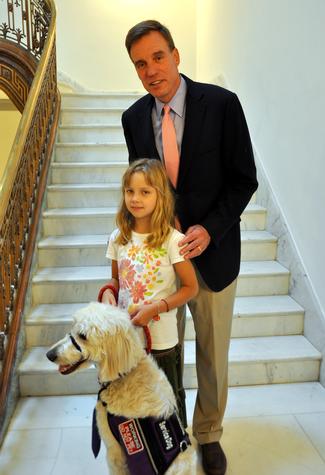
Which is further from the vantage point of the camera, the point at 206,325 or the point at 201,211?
A: the point at 206,325

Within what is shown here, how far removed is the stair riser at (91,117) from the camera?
14.5ft

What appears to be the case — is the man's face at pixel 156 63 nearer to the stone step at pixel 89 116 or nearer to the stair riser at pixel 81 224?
the stair riser at pixel 81 224

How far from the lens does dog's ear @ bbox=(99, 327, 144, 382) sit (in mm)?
1104

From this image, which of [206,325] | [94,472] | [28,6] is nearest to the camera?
[206,325]

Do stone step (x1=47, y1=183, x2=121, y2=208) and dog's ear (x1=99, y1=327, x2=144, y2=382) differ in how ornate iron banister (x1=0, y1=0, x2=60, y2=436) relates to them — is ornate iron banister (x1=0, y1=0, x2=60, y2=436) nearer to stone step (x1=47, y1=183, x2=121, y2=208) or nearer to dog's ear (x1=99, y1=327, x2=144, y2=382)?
stone step (x1=47, y1=183, x2=121, y2=208)

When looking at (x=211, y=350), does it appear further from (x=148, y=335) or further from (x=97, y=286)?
(x=97, y=286)

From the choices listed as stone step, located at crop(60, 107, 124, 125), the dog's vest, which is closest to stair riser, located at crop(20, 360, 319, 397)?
the dog's vest

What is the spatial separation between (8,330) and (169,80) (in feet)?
5.51

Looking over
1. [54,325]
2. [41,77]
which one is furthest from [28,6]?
[54,325]

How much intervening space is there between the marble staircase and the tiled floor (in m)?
0.11

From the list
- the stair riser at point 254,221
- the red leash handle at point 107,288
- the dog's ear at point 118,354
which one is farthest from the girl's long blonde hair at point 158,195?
the stair riser at point 254,221

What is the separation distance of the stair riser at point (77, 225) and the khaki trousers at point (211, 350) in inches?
67.4

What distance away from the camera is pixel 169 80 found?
54.5 inches

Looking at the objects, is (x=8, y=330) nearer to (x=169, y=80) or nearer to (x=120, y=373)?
(x=120, y=373)
